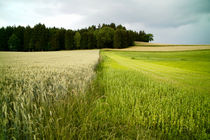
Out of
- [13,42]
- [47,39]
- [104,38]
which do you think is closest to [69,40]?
[47,39]

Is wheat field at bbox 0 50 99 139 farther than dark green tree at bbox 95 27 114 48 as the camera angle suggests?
No

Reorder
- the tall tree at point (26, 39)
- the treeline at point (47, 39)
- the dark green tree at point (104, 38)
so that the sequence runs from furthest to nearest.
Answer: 1. the dark green tree at point (104, 38)
2. the tall tree at point (26, 39)
3. the treeline at point (47, 39)

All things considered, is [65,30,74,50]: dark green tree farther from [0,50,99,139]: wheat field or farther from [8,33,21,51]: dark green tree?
[0,50,99,139]: wheat field

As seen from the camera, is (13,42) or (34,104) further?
(13,42)

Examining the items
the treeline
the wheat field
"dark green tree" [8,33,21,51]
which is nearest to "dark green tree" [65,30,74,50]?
the treeline

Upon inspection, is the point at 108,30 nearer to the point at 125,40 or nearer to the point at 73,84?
the point at 125,40

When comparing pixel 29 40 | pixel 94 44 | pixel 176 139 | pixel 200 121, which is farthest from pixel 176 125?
pixel 29 40

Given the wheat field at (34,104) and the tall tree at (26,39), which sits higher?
the tall tree at (26,39)

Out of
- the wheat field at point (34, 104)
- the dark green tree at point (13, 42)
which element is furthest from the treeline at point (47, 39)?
the wheat field at point (34, 104)

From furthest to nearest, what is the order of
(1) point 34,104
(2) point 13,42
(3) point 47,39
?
(3) point 47,39 < (2) point 13,42 < (1) point 34,104

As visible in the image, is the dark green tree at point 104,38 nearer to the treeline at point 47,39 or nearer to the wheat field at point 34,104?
the treeline at point 47,39

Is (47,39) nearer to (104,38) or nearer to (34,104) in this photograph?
(104,38)

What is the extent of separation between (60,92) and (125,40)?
215 feet

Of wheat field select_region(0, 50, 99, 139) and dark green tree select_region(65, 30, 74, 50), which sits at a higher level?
dark green tree select_region(65, 30, 74, 50)
